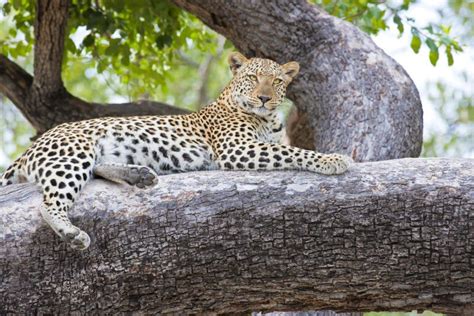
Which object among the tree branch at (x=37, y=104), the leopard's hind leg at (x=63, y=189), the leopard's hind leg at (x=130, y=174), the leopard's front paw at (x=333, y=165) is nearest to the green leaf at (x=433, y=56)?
the leopard's front paw at (x=333, y=165)

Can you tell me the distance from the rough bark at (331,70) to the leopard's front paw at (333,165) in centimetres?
219

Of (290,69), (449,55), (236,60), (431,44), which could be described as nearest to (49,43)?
(236,60)

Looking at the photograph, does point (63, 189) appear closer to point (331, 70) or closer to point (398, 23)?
point (331, 70)

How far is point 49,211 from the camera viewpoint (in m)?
5.95

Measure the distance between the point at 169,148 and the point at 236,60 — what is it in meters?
1.69

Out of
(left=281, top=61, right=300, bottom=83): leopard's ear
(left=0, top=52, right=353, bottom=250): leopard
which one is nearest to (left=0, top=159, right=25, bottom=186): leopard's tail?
(left=0, top=52, right=353, bottom=250): leopard

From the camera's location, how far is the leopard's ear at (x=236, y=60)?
8609 millimetres

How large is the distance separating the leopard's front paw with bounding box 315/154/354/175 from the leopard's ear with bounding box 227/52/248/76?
236 cm

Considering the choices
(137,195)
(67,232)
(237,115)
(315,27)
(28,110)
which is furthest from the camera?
(28,110)

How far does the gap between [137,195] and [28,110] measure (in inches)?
180

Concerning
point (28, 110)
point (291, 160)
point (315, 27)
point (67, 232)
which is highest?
point (315, 27)

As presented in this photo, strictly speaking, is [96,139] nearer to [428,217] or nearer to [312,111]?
[428,217]

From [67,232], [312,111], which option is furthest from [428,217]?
[312,111]

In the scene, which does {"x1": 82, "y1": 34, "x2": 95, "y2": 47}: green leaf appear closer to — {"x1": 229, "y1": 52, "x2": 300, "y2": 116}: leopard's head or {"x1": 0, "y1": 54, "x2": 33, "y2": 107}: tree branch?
{"x1": 0, "y1": 54, "x2": 33, "y2": 107}: tree branch
